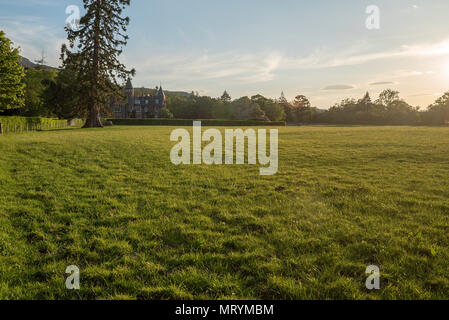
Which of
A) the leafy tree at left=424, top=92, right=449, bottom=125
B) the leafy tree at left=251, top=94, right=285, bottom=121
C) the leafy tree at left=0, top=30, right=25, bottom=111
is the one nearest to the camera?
the leafy tree at left=0, top=30, right=25, bottom=111

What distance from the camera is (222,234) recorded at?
4625 mm

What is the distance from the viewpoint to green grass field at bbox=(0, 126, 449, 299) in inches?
127

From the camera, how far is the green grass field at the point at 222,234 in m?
3.24

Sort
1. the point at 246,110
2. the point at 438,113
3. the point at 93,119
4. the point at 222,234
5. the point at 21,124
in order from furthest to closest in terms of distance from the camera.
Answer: the point at 246,110 < the point at 438,113 < the point at 93,119 < the point at 21,124 < the point at 222,234

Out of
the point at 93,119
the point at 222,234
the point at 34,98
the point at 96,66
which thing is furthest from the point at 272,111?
the point at 222,234

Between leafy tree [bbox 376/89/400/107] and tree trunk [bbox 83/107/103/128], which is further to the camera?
leafy tree [bbox 376/89/400/107]

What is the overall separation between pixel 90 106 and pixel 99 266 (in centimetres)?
3912

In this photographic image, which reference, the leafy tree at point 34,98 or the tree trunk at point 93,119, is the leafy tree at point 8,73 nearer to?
the tree trunk at point 93,119

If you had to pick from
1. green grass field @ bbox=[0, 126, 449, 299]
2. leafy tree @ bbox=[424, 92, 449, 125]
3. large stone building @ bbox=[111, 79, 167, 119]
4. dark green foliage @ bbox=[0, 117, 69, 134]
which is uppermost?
large stone building @ bbox=[111, 79, 167, 119]

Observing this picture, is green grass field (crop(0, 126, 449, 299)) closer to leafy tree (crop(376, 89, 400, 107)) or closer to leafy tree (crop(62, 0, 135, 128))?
leafy tree (crop(62, 0, 135, 128))

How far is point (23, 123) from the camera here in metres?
30.7

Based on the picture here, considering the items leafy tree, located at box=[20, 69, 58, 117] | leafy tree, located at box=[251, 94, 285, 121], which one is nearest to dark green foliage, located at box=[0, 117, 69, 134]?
leafy tree, located at box=[20, 69, 58, 117]

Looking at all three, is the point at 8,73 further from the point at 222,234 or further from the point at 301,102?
the point at 301,102

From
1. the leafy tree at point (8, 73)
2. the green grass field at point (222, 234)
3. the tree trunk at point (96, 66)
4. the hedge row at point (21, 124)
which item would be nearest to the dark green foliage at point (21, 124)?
the hedge row at point (21, 124)
